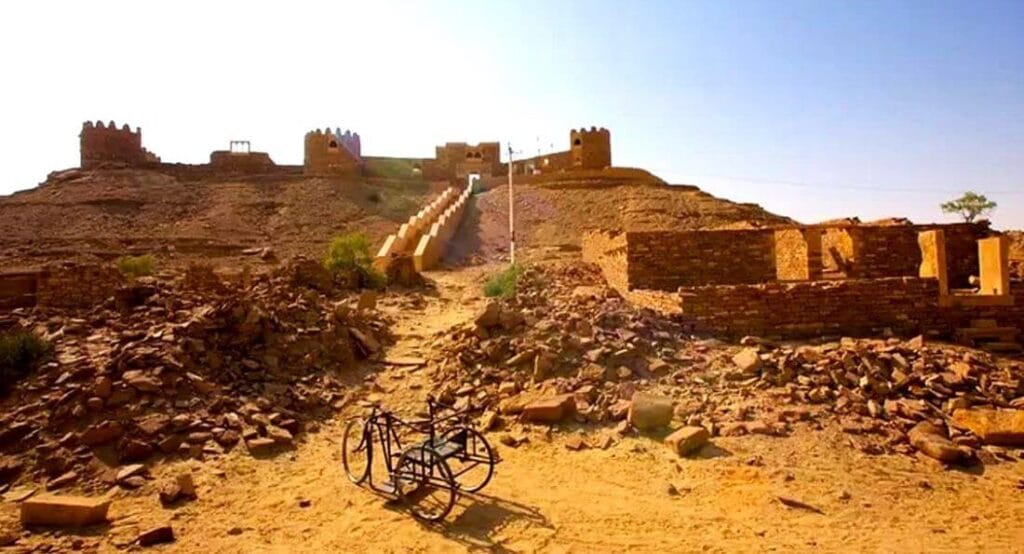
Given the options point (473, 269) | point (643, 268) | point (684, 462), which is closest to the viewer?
point (684, 462)

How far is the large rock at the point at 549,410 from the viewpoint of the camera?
6.44 m

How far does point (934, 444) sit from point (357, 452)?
17.4 feet

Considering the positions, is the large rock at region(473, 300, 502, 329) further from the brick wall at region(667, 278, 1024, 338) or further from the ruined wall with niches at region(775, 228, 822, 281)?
the ruined wall with niches at region(775, 228, 822, 281)

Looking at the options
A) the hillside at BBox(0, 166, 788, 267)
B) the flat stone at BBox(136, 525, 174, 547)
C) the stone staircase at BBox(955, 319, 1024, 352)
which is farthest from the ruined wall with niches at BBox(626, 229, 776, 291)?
the hillside at BBox(0, 166, 788, 267)

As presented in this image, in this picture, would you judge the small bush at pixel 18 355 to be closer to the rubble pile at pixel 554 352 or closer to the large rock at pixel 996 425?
the rubble pile at pixel 554 352

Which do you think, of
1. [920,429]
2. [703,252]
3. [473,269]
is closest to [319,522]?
[920,429]

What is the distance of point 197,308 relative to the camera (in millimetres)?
8773

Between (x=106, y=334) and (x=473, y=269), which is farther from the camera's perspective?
(x=473, y=269)

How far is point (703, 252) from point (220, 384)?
8.37m

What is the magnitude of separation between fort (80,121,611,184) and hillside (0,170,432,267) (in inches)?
56.2

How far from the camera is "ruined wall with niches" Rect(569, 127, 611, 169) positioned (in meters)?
34.6

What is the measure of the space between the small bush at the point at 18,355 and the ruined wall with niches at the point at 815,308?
7.87m

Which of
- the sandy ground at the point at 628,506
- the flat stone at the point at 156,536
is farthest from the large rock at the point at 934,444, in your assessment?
the flat stone at the point at 156,536

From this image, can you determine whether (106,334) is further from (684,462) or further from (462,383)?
(684,462)
